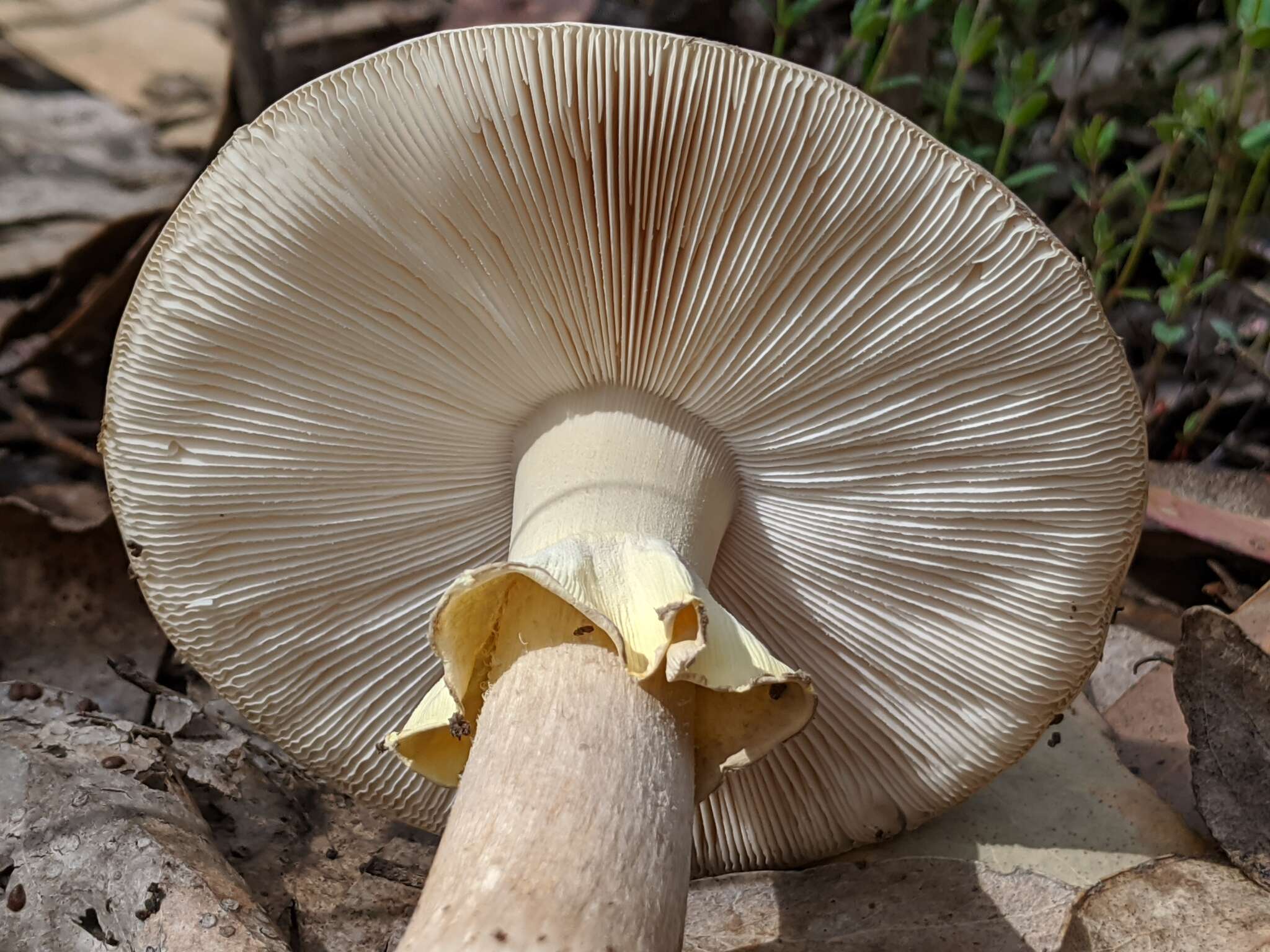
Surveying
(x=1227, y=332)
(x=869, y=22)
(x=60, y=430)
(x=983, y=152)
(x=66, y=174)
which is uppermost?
(x=869, y=22)

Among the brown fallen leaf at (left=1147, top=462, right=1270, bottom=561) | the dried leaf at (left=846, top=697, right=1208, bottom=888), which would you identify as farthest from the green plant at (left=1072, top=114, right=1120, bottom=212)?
the dried leaf at (left=846, top=697, right=1208, bottom=888)

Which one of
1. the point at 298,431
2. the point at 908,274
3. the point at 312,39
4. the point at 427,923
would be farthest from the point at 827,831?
the point at 312,39

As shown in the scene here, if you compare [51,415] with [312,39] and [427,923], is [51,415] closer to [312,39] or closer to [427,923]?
[312,39]

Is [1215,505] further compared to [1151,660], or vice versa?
[1215,505]

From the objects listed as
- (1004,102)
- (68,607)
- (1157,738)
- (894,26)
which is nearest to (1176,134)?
(1004,102)

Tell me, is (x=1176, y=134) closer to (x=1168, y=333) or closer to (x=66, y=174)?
(x=1168, y=333)

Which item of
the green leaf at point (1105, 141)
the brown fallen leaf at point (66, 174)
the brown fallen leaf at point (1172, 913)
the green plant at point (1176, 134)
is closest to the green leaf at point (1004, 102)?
the green leaf at point (1105, 141)

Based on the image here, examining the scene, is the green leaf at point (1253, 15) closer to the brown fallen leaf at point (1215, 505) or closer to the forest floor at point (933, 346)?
the forest floor at point (933, 346)
